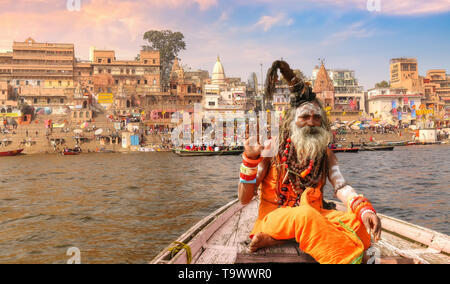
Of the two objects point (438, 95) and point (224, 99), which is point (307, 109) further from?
point (438, 95)

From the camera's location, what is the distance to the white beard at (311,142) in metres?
2.97

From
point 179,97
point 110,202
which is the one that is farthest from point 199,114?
point 110,202

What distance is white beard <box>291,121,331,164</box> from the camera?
2.97 m

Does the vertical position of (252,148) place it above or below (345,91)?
below

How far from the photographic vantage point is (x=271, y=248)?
2936 mm

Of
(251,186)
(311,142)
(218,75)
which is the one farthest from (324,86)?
(251,186)

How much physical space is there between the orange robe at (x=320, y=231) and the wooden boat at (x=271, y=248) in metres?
0.17

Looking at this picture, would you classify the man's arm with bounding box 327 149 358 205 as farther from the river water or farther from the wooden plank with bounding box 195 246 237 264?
the river water

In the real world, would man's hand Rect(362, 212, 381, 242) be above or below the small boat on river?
above

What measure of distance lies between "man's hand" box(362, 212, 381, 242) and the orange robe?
0.06 m

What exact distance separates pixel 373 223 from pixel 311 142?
78 cm

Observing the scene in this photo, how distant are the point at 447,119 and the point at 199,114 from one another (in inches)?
1857

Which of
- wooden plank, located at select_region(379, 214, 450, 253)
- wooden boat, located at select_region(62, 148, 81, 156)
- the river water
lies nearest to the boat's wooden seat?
wooden plank, located at select_region(379, 214, 450, 253)
